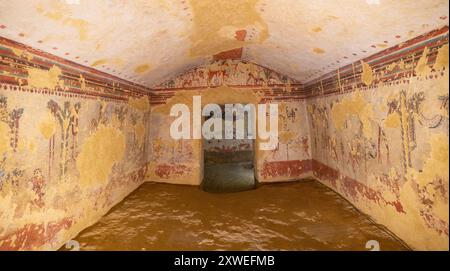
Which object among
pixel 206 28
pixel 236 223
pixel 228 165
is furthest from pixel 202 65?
pixel 228 165

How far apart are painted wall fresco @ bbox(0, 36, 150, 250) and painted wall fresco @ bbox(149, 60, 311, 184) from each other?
1357 mm

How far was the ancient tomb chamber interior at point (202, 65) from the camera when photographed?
215cm

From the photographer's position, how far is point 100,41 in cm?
261

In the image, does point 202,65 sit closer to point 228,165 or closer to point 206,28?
point 206,28

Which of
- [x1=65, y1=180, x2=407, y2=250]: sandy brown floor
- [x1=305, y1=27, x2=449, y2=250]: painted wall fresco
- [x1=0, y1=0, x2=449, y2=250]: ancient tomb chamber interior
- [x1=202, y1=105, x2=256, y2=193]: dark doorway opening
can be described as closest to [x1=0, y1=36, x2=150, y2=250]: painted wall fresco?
[x1=0, y1=0, x2=449, y2=250]: ancient tomb chamber interior

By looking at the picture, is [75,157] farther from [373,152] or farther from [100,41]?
[373,152]

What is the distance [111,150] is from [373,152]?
11.7 feet

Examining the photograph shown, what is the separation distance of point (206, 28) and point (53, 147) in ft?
7.41

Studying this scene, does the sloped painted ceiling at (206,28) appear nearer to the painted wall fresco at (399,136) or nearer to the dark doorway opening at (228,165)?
the painted wall fresco at (399,136)

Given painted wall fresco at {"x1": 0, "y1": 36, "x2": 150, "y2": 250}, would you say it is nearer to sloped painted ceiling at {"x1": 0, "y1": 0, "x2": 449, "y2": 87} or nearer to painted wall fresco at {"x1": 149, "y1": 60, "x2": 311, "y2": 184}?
sloped painted ceiling at {"x1": 0, "y1": 0, "x2": 449, "y2": 87}

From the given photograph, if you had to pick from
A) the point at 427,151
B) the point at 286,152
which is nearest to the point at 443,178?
the point at 427,151

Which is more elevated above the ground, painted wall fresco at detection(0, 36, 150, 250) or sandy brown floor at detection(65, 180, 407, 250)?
painted wall fresco at detection(0, 36, 150, 250)

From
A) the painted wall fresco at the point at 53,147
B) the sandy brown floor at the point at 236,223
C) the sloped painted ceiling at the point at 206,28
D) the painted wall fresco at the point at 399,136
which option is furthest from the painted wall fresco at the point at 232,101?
the painted wall fresco at the point at 53,147

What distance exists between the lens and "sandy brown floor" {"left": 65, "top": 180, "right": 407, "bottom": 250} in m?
2.82
